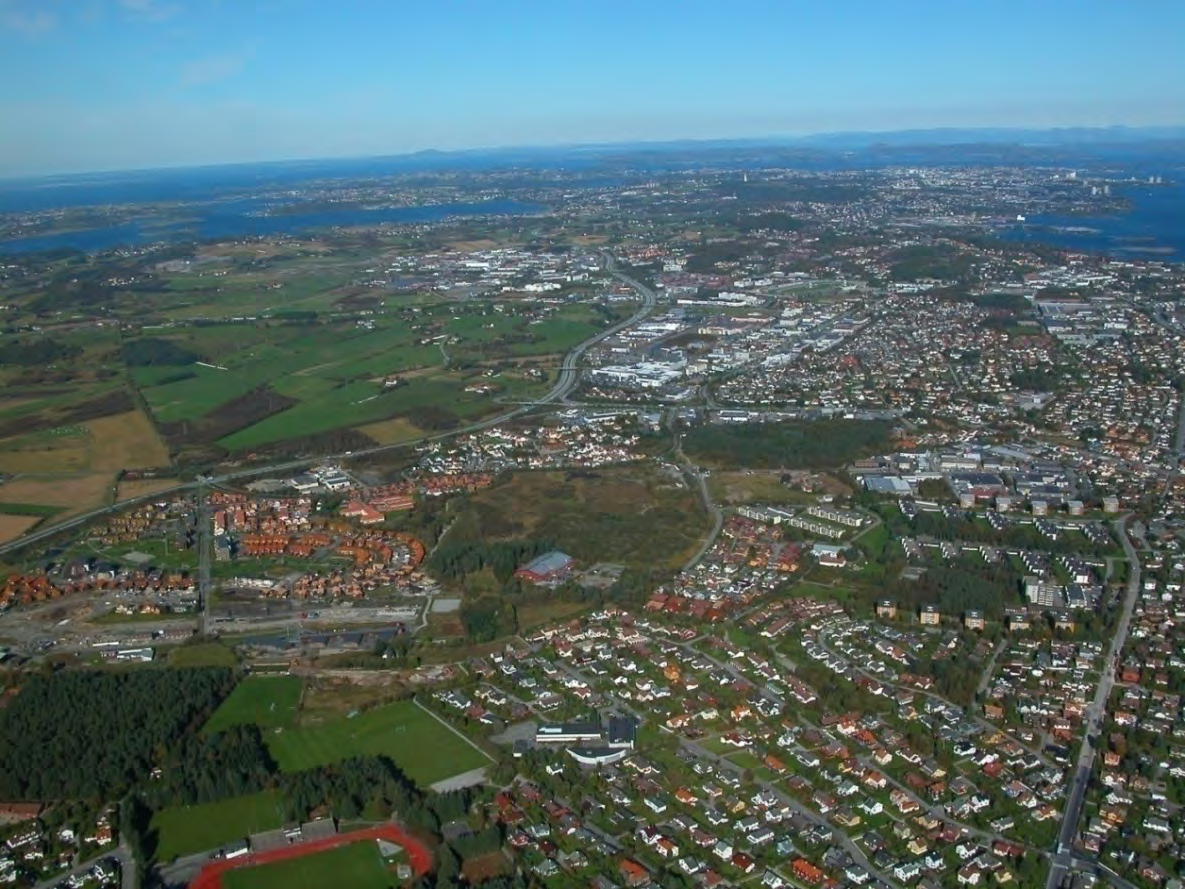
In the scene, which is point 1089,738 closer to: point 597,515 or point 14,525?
point 597,515

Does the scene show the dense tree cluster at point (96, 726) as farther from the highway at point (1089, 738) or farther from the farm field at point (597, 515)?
the highway at point (1089, 738)

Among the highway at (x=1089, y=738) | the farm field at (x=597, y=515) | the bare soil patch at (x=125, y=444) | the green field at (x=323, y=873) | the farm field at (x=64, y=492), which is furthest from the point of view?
the bare soil patch at (x=125, y=444)

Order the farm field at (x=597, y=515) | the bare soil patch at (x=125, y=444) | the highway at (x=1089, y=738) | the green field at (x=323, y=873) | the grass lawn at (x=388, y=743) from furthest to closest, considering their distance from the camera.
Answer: the bare soil patch at (x=125, y=444) → the farm field at (x=597, y=515) → the grass lawn at (x=388, y=743) → the green field at (x=323, y=873) → the highway at (x=1089, y=738)

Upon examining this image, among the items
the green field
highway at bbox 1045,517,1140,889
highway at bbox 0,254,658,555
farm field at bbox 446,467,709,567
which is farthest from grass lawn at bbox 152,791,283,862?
highway at bbox 0,254,658,555

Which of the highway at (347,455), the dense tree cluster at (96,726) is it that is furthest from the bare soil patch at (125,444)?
the dense tree cluster at (96,726)

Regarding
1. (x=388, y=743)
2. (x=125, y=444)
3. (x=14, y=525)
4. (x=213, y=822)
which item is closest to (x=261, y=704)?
(x=388, y=743)

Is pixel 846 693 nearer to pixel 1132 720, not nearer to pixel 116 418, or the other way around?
pixel 1132 720
